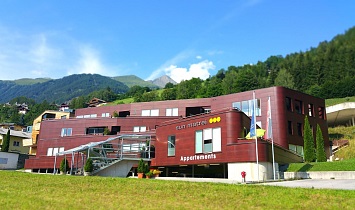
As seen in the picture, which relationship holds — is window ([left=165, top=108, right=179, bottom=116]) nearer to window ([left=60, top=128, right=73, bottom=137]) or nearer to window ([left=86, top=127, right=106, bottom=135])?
window ([left=86, top=127, right=106, bottom=135])

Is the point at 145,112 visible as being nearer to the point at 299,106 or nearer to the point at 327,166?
the point at 299,106

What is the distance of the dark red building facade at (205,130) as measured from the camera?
28719 millimetres

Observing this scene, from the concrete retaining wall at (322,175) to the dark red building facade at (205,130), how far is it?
2.31 m

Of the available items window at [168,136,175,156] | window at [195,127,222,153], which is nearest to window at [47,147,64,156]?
window at [168,136,175,156]

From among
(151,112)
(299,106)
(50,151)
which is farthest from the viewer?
(151,112)

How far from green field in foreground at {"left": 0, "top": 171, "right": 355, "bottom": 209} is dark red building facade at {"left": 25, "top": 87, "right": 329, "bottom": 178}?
11696 mm

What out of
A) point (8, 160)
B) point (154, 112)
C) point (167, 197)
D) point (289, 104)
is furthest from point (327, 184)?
point (8, 160)

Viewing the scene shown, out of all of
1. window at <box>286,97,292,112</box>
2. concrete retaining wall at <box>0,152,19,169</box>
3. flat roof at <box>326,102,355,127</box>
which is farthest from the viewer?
flat roof at <box>326,102,355,127</box>

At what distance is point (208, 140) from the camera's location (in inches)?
1188

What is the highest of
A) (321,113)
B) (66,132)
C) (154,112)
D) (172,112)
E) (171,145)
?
(154,112)

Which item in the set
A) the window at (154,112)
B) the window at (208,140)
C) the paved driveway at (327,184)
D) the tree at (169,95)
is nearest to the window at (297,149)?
the window at (208,140)

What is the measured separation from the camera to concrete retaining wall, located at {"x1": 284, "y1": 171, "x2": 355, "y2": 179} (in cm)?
2339

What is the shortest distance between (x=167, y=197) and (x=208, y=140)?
15958 mm

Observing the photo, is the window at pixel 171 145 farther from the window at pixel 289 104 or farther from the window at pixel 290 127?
the window at pixel 289 104
